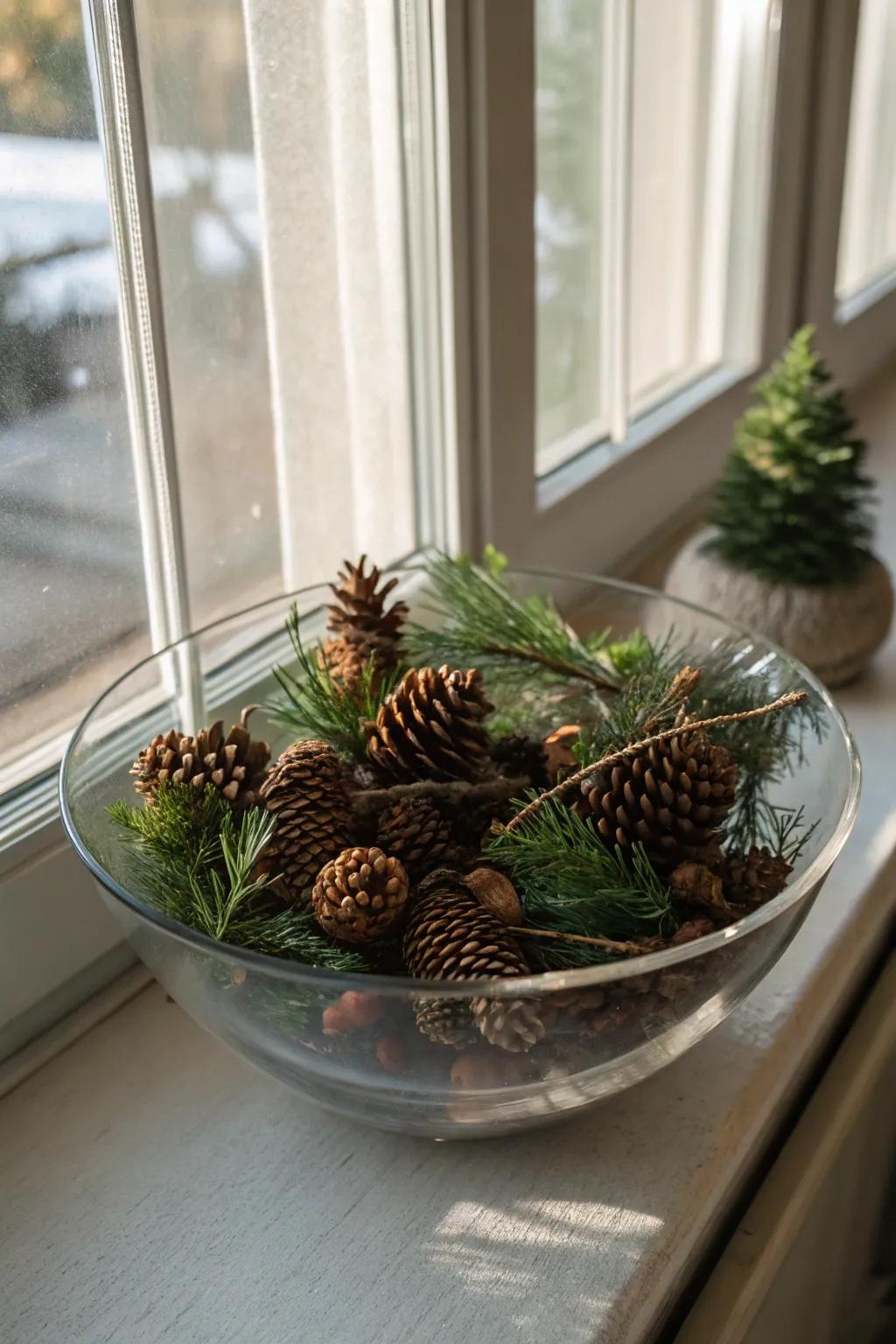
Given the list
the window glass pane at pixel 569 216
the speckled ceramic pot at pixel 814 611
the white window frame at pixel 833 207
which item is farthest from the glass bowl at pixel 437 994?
the white window frame at pixel 833 207

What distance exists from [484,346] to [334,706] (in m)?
0.30

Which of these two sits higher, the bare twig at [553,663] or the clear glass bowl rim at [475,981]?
the clear glass bowl rim at [475,981]

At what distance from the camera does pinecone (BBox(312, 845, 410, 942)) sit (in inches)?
18.0

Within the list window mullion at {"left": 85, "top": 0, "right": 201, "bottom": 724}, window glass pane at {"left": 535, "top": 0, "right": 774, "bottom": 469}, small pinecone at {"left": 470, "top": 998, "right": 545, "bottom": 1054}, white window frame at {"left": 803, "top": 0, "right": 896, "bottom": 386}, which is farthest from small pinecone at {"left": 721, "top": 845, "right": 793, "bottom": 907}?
white window frame at {"left": 803, "top": 0, "right": 896, "bottom": 386}

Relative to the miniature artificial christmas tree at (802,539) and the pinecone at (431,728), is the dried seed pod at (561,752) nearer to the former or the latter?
the pinecone at (431,728)

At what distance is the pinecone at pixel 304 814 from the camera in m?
0.48

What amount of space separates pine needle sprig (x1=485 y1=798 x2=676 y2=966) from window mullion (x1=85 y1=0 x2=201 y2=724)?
8.5 inches

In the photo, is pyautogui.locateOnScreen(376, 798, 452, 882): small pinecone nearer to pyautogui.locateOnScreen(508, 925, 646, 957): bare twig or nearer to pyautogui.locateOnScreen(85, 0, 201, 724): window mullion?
pyautogui.locateOnScreen(508, 925, 646, 957): bare twig

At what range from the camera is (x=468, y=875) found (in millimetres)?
486

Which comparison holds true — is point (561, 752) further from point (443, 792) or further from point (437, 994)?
point (437, 994)

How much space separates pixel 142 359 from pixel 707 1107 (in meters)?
0.40

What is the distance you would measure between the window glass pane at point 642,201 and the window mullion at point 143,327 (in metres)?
→ 0.34

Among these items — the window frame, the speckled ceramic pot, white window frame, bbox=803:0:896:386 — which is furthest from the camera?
white window frame, bbox=803:0:896:386

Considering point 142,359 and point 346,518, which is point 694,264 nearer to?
point 346,518
